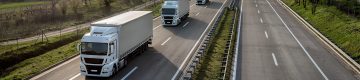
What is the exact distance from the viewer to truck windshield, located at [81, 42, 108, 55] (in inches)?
878

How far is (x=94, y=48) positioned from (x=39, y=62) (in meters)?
7.62

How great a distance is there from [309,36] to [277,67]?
1467 cm

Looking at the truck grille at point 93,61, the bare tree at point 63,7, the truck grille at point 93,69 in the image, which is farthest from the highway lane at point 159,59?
the bare tree at point 63,7

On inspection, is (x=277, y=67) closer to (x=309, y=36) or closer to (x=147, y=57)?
(x=147, y=57)

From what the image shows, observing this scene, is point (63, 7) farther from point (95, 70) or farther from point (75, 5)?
point (95, 70)

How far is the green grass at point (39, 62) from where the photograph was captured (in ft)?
79.9

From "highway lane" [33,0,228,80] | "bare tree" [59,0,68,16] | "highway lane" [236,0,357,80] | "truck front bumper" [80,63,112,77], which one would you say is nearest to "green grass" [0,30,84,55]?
"highway lane" [33,0,228,80]

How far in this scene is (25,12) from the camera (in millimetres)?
51188

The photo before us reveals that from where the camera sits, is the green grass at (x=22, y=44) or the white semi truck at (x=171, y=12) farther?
the white semi truck at (x=171, y=12)

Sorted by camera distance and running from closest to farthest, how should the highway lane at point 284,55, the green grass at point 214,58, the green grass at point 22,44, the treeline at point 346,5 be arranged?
the green grass at point 214,58, the highway lane at point 284,55, the green grass at point 22,44, the treeline at point 346,5

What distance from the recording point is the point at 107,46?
22469 millimetres

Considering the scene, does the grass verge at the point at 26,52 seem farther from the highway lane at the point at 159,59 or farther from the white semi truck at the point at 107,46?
the white semi truck at the point at 107,46

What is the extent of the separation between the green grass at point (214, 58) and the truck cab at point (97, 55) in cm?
522

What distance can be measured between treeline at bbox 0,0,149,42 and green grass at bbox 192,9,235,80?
18954 millimetres
